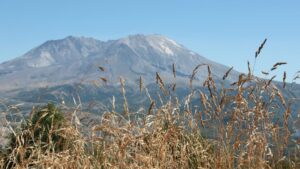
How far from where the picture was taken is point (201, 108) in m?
5.07

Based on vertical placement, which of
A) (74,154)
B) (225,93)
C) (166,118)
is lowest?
(74,154)

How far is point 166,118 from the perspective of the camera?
15.6 ft

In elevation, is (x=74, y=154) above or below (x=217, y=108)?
below

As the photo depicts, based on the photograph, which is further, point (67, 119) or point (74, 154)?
point (67, 119)

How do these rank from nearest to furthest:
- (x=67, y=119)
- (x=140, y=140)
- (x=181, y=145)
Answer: (x=140, y=140)
(x=181, y=145)
(x=67, y=119)

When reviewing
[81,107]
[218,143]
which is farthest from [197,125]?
[81,107]

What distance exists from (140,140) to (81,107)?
801 mm

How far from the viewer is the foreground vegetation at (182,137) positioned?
13.6 ft

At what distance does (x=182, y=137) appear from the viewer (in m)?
4.88

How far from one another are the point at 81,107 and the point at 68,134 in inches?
11.9

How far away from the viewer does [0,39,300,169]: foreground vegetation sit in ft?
13.6

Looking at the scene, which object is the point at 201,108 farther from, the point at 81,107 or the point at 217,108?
the point at 81,107

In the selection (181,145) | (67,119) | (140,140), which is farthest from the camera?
(67,119)

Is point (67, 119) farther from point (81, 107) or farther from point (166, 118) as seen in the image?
point (166, 118)
